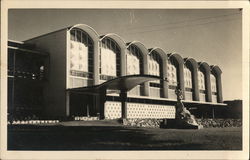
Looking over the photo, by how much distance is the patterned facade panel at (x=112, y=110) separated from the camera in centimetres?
3388

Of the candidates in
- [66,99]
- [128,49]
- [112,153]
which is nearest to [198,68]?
[128,49]

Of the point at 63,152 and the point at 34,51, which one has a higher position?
Result: the point at 34,51

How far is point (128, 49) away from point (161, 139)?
24.5 metres

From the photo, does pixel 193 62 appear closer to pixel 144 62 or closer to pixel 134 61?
pixel 144 62

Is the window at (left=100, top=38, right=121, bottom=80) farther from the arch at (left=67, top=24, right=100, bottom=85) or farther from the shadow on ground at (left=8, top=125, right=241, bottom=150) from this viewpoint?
the shadow on ground at (left=8, top=125, right=241, bottom=150)

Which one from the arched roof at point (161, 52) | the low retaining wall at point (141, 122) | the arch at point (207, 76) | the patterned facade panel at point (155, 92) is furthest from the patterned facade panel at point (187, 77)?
the low retaining wall at point (141, 122)

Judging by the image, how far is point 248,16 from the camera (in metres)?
12.8

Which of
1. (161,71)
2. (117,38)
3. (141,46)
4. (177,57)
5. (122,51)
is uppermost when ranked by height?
(117,38)

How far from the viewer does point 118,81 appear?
26297mm

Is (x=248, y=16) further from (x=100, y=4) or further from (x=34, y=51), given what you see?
(x=34, y=51)

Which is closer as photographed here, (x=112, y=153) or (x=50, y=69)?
(x=112, y=153)

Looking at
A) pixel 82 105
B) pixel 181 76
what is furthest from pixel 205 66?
pixel 82 105

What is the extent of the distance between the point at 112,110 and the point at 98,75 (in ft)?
14.6

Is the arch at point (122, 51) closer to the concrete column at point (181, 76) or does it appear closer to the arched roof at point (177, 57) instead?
the arched roof at point (177, 57)
